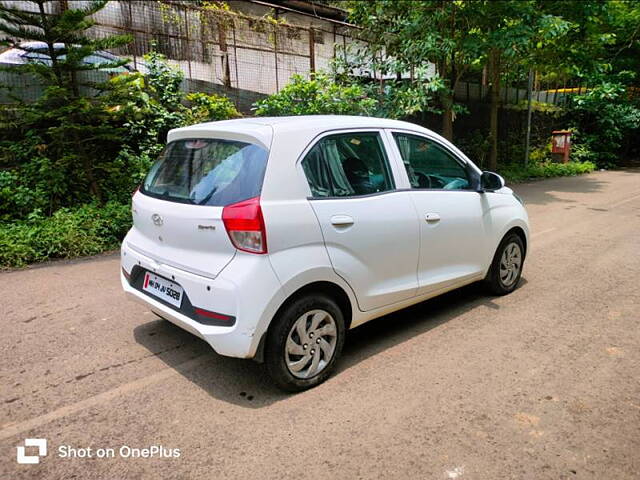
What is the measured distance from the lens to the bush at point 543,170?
583 inches

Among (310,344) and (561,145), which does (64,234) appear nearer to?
(310,344)

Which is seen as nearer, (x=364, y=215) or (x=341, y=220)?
(x=341, y=220)

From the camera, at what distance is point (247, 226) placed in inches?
112

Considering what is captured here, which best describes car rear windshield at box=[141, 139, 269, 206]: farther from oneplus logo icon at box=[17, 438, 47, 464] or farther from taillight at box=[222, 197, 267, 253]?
oneplus logo icon at box=[17, 438, 47, 464]

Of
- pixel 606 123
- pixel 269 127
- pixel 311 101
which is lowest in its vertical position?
pixel 269 127

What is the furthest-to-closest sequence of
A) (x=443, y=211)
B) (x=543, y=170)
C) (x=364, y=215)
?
(x=543, y=170) → (x=443, y=211) → (x=364, y=215)

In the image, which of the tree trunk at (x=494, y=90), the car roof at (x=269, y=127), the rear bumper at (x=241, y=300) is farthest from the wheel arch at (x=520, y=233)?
the tree trunk at (x=494, y=90)

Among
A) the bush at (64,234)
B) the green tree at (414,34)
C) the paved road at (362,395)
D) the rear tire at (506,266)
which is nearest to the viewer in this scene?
the paved road at (362,395)

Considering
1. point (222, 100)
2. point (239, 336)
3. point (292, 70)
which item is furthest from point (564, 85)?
point (239, 336)

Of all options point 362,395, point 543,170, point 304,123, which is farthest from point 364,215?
point 543,170

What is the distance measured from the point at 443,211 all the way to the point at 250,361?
1947 millimetres

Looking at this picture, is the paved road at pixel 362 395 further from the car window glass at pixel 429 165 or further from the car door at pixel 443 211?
the car window glass at pixel 429 165

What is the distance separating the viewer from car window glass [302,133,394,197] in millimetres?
3250

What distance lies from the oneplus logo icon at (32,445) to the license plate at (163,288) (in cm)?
104
